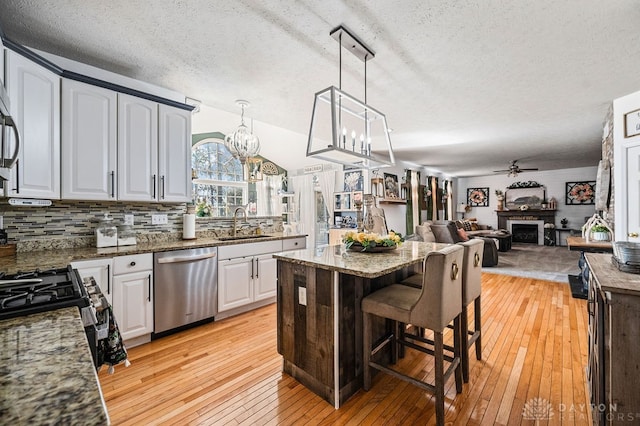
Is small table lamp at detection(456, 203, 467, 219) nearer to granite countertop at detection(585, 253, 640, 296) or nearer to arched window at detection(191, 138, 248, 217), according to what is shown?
arched window at detection(191, 138, 248, 217)

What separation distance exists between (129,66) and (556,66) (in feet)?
12.8

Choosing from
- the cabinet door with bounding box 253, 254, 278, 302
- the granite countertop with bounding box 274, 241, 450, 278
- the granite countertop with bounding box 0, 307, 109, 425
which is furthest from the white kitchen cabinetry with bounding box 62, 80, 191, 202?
the granite countertop with bounding box 0, 307, 109, 425

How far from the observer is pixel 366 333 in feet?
6.37

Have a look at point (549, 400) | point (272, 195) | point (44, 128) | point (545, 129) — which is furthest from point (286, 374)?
point (272, 195)

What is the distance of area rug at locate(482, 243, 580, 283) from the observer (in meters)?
5.24

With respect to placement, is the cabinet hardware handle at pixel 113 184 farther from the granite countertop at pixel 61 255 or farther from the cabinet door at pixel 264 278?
the cabinet door at pixel 264 278

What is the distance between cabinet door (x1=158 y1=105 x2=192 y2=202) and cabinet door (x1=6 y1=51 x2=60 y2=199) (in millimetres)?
789

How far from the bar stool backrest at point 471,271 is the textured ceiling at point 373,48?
1589 millimetres

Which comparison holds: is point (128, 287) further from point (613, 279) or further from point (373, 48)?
point (613, 279)

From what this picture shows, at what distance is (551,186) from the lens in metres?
9.70

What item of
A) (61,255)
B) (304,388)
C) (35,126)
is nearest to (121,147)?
(35,126)

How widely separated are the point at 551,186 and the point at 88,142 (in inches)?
478

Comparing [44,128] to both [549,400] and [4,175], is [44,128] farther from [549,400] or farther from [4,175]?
[549,400]

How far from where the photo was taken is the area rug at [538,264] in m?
5.24
